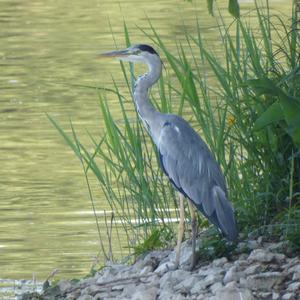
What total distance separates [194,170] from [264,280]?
809 millimetres

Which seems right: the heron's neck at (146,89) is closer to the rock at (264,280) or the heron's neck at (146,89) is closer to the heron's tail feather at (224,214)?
the heron's tail feather at (224,214)

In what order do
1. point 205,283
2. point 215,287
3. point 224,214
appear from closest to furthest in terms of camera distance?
1. point 215,287
2. point 205,283
3. point 224,214

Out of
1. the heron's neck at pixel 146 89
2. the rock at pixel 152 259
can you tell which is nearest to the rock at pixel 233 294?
the rock at pixel 152 259

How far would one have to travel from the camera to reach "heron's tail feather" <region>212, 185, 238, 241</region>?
6207mm

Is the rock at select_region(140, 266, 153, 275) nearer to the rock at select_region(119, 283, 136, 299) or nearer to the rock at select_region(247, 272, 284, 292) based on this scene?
the rock at select_region(119, 283, 136, 299)

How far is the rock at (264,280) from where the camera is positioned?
19.4 feet

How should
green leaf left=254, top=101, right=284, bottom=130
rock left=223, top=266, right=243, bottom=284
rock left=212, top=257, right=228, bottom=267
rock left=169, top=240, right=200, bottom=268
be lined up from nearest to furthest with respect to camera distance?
green leaf left=254, top=101, right=284, bottom=130
rock left=223, top=266, right=243, bottom=284
rock left=212, top=257, right=228, bottom=267
rock left=169, top=240, right=200, bottom=268

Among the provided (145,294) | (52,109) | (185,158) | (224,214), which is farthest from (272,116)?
(52,109)

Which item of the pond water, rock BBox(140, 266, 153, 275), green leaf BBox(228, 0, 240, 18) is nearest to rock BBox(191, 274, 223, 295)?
rock BBox(140, 266, 153, 275)

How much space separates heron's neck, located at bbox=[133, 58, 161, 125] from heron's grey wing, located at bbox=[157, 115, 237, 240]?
143 millimetres

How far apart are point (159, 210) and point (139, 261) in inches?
29.0

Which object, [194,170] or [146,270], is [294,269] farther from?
[146,270]

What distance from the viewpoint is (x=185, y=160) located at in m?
6.58

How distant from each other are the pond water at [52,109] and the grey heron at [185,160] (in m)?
0.50
